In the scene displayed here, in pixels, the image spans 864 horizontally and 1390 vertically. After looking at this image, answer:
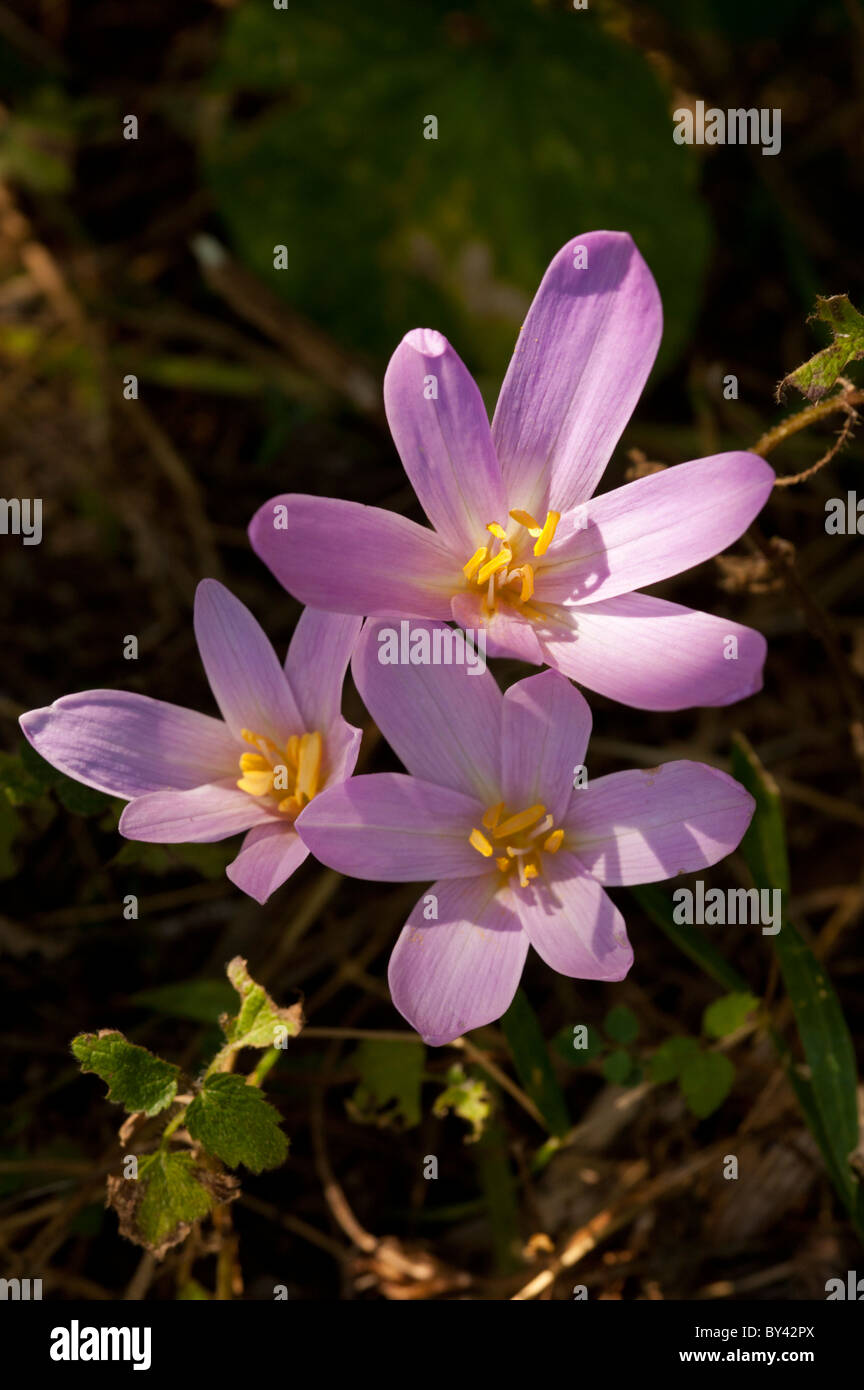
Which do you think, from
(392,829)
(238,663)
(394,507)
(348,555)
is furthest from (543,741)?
(394,507)

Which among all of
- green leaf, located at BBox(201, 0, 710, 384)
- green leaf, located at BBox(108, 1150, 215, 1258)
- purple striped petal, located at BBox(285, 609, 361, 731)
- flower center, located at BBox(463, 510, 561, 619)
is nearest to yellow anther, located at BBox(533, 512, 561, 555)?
flower center, located at BBox(463, 510, 561, 619)

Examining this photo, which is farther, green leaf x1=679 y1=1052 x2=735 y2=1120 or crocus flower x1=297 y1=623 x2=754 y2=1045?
green leaf x1=679 y1=1052 x2=735 y2=1120

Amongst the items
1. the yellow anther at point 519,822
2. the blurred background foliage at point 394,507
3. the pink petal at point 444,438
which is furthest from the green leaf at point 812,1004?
the pink petal at point 444,438

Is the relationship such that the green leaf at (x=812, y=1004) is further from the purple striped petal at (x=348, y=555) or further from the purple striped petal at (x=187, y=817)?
the purple striped petal at (x=187, y=817)

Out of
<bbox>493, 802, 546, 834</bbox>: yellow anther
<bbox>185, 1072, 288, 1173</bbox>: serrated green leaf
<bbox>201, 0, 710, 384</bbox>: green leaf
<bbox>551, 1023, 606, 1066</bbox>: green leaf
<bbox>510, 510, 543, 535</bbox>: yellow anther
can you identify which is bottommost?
<bbox>185, 1072, 288, 1173</bbox>: serrated green leaf

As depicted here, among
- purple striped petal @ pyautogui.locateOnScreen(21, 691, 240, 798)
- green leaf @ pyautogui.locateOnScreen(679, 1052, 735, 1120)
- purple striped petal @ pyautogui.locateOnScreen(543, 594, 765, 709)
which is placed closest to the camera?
purple striped petal @ pyautogui.locateOnScreen(543, 594, 765, 709)

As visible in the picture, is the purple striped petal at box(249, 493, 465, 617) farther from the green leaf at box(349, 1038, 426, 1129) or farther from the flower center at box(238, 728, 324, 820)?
the green leaf at box(349, 1038, 426, 1129)

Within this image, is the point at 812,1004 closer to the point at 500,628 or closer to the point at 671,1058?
the point at 671,1058

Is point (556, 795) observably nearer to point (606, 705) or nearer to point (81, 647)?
point (606, 705)
